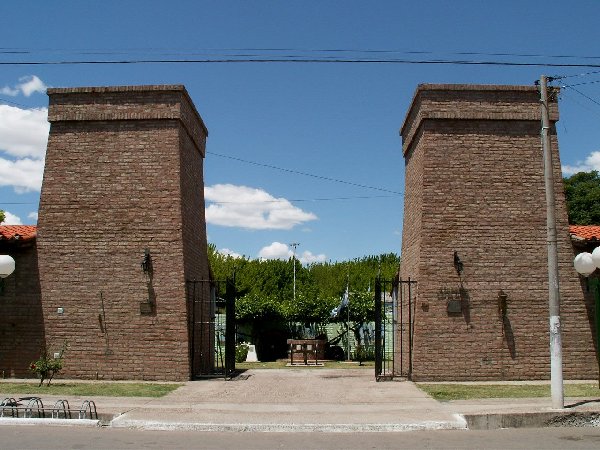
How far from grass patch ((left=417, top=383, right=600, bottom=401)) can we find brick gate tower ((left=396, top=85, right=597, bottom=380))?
0.93m

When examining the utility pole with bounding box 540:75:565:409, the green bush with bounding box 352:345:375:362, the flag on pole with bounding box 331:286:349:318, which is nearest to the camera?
the utility pole with bounding box 540:75:565:409

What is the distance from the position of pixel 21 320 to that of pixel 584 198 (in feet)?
131

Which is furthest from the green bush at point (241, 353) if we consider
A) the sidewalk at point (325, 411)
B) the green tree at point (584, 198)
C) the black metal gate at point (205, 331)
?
the green tree at point (584, 198)

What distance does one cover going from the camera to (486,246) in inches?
573

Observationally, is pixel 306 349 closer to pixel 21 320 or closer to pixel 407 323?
pixel 407 323

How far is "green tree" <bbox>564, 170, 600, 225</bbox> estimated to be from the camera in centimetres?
4391

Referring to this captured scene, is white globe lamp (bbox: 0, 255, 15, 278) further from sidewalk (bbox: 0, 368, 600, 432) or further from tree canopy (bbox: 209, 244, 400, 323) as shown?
tree canopy (bbox: 209, 244, 400, 323)

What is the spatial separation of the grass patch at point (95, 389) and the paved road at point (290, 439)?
264cm

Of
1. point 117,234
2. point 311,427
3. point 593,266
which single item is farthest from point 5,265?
point 593,266

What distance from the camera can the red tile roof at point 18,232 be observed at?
1470 centimetres

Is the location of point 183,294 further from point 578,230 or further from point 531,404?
point 578,230

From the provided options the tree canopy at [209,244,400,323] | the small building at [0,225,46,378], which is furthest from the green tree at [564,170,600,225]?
the small building at [0,225,46,378]

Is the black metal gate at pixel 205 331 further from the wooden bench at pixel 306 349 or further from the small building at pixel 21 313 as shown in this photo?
the wooden bench at pixel 306 349

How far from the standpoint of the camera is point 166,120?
14953 mm
